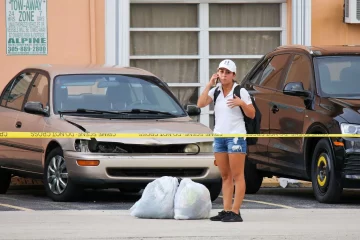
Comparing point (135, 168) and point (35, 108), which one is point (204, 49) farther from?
point (135, 168)

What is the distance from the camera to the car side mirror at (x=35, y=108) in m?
15.3

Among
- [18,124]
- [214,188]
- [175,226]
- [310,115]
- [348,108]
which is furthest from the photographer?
[18,124]

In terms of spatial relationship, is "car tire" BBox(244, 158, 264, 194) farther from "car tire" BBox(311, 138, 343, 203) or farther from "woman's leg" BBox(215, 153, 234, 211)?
"woman's leg" BBox(215, 153, 234, 211)

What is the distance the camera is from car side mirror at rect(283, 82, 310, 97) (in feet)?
50.1

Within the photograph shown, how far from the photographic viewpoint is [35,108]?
15273 millimetres

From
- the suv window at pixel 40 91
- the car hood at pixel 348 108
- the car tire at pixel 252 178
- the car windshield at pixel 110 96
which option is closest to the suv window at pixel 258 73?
the car tire at pixel 252 178

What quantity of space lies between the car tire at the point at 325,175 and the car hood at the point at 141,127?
127cm

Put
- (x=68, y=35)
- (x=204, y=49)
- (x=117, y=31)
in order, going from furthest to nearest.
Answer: (x=204, y=49) → (x=117, y=31) → (x=68, y=35)

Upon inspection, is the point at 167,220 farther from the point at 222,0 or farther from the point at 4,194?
the point at 222,0

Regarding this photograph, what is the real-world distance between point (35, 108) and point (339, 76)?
3.59 metres

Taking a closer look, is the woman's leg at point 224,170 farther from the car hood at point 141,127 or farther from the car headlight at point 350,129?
the car headlight at point 350,129

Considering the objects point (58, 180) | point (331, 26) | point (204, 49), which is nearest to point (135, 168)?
point (58, 180)

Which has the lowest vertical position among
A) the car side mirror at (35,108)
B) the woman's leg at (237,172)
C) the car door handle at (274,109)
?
the woman's leg at (237,172)

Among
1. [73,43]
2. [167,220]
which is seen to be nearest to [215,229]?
[167,220]
